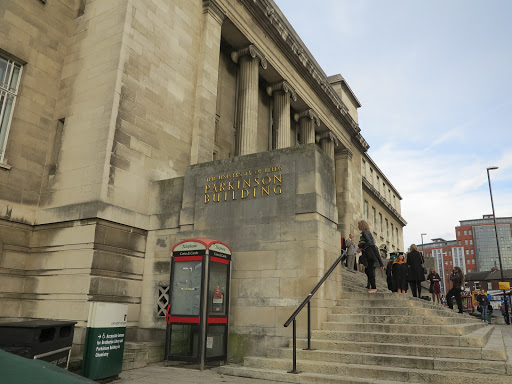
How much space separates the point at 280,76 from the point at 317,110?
5342mm

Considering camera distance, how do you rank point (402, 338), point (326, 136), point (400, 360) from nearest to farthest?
point (400, 360) → point (402, 338) → point (326, 136)

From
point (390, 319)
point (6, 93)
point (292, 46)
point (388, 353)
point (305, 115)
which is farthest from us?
point (305, 115)

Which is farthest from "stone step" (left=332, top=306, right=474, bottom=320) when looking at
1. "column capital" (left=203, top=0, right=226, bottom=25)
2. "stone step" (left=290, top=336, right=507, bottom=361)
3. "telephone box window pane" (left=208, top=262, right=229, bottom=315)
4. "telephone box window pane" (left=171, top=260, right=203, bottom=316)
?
"column capital" (left=203, top=0, right=226, bottom=25)

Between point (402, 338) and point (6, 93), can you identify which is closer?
point (402, 338)

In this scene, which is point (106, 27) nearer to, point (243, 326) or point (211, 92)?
point (211, 92)

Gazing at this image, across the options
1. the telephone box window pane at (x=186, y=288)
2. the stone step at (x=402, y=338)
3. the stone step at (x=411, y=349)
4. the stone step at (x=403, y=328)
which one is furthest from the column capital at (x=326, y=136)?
the stone step at (x=411, y=349)

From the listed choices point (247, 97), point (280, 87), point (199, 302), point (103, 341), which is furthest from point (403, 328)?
point (280, 87)

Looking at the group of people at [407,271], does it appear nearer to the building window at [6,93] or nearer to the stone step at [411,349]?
the stone step at [411,349]

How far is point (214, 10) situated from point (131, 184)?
8187 mm

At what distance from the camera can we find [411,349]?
787cm

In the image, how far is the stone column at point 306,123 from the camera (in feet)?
83.9

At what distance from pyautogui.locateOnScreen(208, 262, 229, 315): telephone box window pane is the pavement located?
127 cm

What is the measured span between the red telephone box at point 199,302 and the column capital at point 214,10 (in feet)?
32.5

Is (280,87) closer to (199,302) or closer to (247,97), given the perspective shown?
(247,97)
